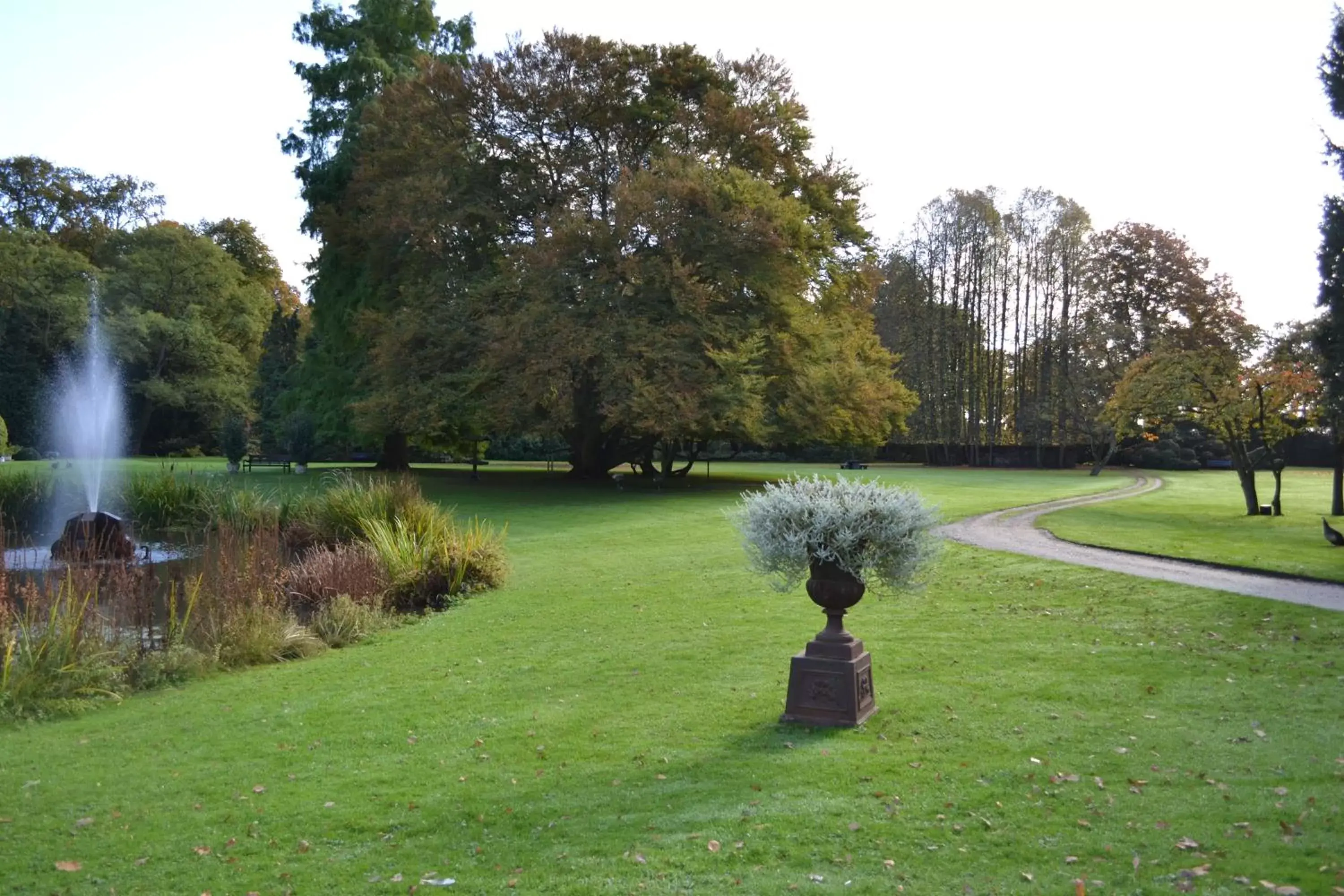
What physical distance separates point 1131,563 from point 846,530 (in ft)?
31.1

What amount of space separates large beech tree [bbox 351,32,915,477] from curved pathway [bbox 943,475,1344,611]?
8.20 meters

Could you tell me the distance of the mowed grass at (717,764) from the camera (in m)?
4.84

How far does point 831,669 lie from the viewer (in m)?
7.10

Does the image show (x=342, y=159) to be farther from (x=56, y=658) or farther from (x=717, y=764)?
(x=717, y=764)

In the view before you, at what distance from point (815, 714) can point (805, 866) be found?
7.86 feet

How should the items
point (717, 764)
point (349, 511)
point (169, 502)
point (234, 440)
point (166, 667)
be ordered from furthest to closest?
point (234, 440), point (169, 502), point (349, 511), point (166, 667), point (717, 764)

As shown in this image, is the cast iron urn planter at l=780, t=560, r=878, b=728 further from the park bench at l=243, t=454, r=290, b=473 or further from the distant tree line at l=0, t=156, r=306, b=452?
the distant tree line at l=0, t=156, r=306, b=452

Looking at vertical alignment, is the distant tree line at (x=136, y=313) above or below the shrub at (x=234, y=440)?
above

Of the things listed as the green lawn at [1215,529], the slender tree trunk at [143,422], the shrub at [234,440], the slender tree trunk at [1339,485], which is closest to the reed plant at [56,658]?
the green lawn at [1215,529]

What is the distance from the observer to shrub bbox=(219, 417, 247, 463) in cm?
Answer: 3847

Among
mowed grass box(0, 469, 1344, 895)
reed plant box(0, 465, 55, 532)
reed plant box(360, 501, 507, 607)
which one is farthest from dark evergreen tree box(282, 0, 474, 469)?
mowed grass box(0, 469, 1344, 895)

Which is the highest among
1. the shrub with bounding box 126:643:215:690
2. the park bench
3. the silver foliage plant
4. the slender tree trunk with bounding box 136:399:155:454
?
the slender tree trunk with bounding box 136:399:155:454

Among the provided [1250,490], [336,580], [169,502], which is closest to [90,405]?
[169,502]

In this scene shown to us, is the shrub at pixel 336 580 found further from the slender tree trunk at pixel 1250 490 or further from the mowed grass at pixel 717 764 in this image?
the slender tree trunk at pixel 1250 490
